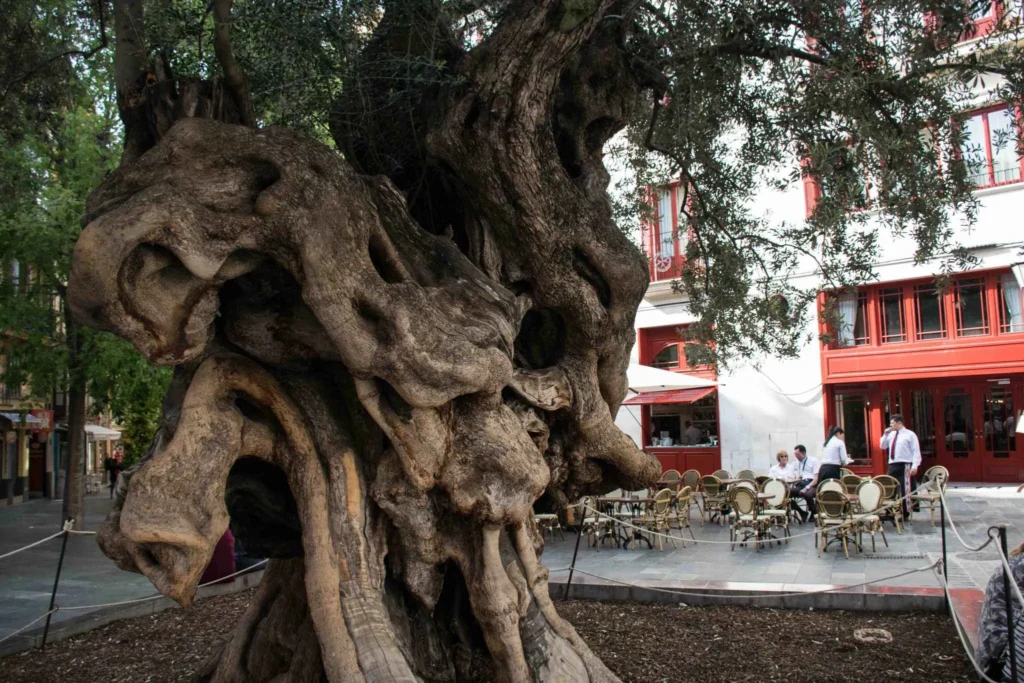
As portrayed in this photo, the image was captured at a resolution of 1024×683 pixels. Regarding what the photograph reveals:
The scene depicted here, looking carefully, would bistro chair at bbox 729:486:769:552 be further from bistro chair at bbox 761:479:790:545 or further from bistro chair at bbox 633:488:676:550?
bistro chair at bbox 633:488:676:550

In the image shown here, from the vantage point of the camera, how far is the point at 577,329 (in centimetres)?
547

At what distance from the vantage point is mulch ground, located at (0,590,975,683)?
227 inches

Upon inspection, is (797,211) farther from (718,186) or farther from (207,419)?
(207,419)

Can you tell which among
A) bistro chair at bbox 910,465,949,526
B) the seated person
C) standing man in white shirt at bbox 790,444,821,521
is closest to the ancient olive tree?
bistro chair at bbox 910,465,949,526

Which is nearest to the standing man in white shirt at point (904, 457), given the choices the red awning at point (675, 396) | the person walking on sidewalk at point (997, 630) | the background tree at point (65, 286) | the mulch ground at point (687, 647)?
the red awning at point (675, 396)

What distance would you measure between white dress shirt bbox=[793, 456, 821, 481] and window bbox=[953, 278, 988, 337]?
717 cm

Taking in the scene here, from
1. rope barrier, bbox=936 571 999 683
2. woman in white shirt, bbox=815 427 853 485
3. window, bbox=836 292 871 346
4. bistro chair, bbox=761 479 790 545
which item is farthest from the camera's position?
window, bbox=836 292 871 346

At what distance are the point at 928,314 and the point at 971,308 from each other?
36.6 inches

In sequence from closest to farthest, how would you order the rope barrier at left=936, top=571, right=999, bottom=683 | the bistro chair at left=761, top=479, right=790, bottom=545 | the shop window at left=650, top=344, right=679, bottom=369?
1. the rope barrier at left=936, top=571, right=999, bottom=683
2. the bistro chair at left=761, top=479, right=790, bottom=545
3. the shop window at left=650, top=344, right=679, bottom=369

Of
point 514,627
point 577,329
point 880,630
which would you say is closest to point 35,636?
point 514,627

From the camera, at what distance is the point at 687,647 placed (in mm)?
6379

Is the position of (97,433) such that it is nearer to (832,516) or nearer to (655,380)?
(655,380)

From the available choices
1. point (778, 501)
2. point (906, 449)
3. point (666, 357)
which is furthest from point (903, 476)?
point (666, 357)

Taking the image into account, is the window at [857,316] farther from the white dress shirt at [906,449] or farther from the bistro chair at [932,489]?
the white dress shirt at [906,449]
